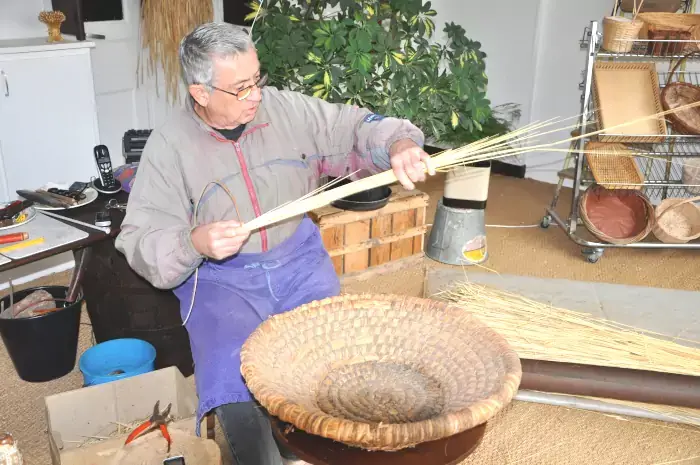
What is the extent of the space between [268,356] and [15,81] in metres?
2.33

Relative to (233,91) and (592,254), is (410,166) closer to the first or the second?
(233,91)

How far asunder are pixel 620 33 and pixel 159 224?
2609mm

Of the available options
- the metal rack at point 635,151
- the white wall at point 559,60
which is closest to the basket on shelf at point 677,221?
the metal rack at point 635,151

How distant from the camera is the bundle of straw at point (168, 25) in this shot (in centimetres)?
368

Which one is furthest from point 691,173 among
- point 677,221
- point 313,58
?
point 313,58

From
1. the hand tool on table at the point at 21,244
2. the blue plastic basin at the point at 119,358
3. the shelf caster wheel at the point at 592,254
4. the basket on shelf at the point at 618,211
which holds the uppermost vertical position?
the hand tool on table at the point at 21,244

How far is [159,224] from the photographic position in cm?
172

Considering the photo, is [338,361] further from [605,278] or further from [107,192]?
[605,278]

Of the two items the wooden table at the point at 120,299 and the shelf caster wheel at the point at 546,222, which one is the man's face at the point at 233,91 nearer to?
the wooden table at the point at 120,299

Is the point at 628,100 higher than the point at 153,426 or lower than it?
higher

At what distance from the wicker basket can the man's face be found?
89.2 inches

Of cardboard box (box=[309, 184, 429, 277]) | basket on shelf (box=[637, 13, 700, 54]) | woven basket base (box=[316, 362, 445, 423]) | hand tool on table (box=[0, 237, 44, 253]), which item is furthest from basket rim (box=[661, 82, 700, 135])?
hand tool on table (box=[0, 237, 44, 253])

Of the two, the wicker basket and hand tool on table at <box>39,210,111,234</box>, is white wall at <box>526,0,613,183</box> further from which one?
hand tool on table at <box>39,210,111,234</box>

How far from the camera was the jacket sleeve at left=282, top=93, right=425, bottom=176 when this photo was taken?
1.93 metres
